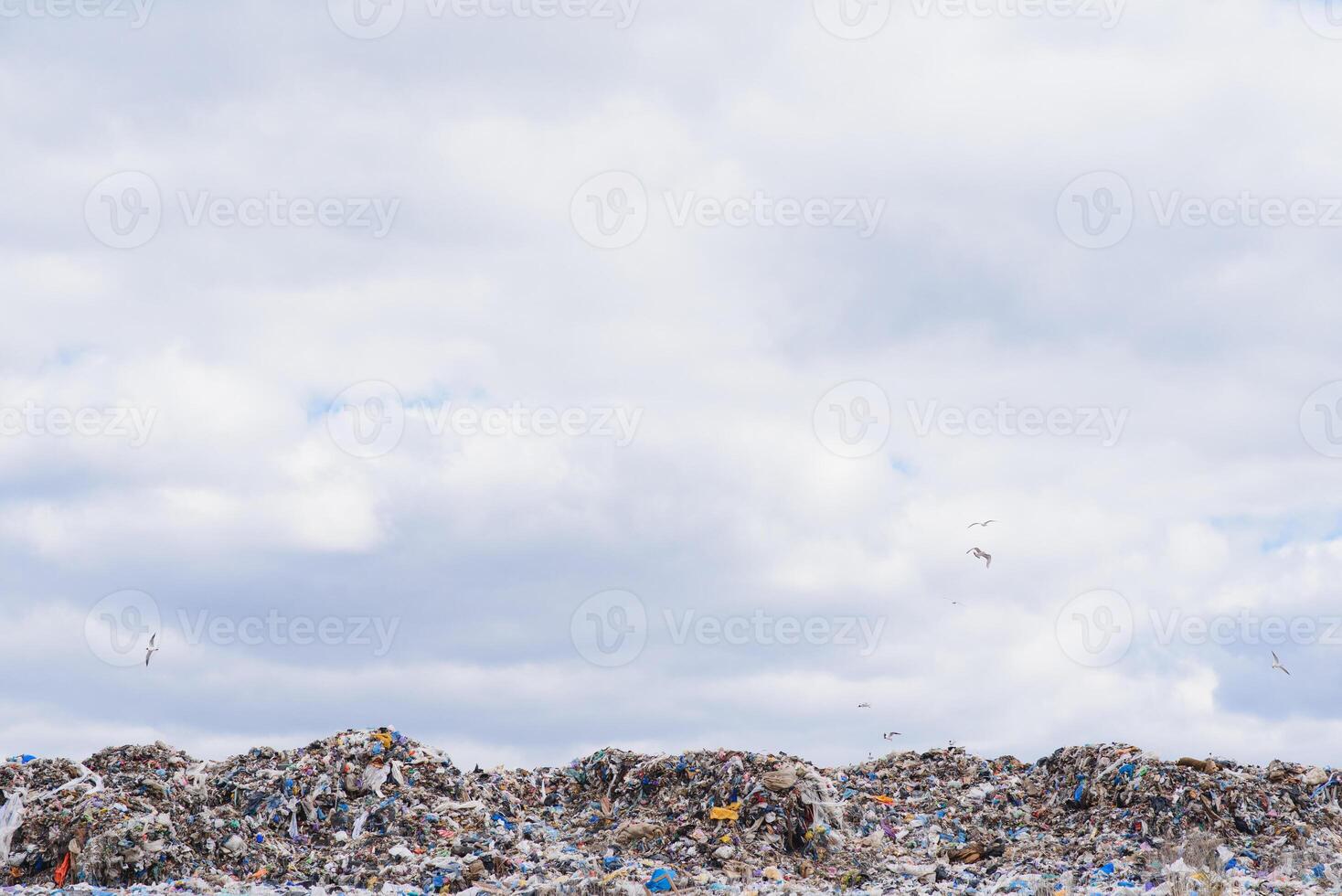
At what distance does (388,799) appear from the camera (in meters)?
15.2

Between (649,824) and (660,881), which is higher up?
(649,824)

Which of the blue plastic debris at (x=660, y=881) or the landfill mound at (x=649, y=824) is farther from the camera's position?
the landfill mound at (x=649, y=824)

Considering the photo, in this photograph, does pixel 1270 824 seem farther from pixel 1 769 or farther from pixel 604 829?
pixel 1 769

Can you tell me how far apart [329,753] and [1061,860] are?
947cm

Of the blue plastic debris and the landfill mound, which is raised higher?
the landfill mound

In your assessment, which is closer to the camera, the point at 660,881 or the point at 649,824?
the point at 660,881

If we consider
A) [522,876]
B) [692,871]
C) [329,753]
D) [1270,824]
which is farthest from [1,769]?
[1270,824]

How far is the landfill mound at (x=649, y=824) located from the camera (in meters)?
13.0

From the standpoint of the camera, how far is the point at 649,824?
15180 millimetres

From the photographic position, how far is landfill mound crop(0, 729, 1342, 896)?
42.8 feet

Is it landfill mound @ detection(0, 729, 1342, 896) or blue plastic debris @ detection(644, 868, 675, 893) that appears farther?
landfill mound @ detection(0, 729, 1342, 896)

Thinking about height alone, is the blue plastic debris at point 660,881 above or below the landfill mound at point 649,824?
below

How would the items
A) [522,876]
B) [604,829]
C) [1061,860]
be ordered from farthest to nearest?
[604,829], [1061,860], [522,876]

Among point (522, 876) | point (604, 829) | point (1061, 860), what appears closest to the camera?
point (522, 876)
